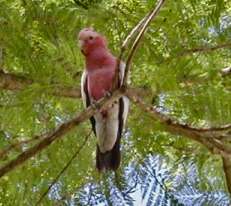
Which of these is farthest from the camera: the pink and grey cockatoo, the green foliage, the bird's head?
the pink and grey cockatoo

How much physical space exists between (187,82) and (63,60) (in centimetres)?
23

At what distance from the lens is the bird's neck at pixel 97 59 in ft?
3.51

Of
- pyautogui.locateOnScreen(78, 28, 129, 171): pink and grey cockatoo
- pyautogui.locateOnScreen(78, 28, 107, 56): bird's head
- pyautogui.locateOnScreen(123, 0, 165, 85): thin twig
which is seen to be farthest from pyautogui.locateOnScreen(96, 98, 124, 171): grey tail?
pyautogui.locateOnScreen(123, 0, 165, 85): thin twig

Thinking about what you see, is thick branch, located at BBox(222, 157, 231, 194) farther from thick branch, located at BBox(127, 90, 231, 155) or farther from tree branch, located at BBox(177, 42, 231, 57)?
tree branch, located at BBox(177, 42, 231, 57)

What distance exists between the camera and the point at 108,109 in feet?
3.59

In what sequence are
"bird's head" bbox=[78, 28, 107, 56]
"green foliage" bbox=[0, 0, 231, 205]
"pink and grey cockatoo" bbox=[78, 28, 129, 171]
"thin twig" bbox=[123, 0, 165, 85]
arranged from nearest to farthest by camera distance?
"thin twig" bbox=[123, 0, 165, 85] → "green foliage" bbox=[0, 0, 231, 205] → "bird's head" bbox=[78, 28, 107, 56] → "pink and grey cockatoo" bbox=[78, 28, 129, 171]

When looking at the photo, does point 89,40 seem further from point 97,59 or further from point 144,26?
point 144,26

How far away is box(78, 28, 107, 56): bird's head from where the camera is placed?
940 mm

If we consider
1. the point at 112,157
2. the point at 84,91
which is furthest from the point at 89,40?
the point at 112,157

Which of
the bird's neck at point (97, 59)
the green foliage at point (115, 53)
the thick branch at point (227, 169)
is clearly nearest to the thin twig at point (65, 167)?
the green foliage at point (115, 53)

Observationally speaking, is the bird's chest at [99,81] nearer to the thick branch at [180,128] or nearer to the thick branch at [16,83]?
the thick branch at [16,83]

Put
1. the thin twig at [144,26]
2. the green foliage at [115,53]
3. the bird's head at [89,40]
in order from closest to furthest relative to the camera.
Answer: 1. the thin twig at [144,26]
2. the green foliage at [115,53]
3. the bird's head at [89,40]

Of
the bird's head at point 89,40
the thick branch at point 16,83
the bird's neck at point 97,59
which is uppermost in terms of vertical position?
the bird's neck at point 97,59

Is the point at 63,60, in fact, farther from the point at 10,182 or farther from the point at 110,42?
the point at 10,182
